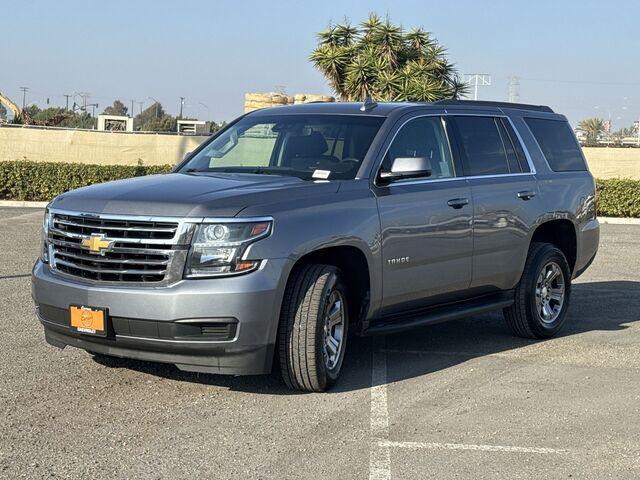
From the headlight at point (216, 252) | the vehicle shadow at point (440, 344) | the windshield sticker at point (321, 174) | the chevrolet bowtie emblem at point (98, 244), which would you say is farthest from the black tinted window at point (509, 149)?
the chevrolet bowtie emblem at point (98, 244)

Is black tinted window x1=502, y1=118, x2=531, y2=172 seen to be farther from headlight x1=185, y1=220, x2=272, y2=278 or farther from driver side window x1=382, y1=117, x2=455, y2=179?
headlight x1=185, y1=220, x2=272, y2=278

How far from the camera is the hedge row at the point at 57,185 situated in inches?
930

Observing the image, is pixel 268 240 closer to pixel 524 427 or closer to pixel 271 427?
pixel 271 427

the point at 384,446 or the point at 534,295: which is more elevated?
the point at 534,295

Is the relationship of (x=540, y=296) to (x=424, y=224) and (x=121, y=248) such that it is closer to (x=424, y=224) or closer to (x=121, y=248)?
(x=424, y=224)

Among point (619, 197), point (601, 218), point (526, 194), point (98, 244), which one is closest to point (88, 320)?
point (98, 244)

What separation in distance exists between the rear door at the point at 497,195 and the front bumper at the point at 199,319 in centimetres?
234

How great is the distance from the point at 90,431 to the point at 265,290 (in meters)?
1.29

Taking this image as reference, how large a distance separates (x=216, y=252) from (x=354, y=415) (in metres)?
1.31

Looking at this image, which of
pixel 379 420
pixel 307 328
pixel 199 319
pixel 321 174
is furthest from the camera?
pixel 321 174

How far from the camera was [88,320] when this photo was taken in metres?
5.85

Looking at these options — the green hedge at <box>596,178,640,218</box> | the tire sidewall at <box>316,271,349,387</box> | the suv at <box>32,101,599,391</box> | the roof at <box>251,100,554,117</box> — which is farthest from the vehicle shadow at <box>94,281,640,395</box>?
the green hedge at <box>596,178,640,218</box>

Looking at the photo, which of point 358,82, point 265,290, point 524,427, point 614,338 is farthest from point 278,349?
point 358,82

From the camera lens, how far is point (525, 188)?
8.17 m
